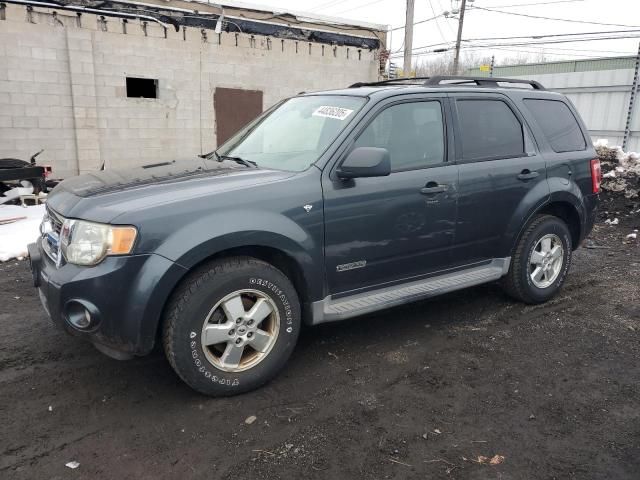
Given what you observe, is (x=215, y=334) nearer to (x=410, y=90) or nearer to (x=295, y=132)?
(x=295, y=132)

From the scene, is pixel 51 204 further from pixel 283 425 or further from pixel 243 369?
pixel 283 425

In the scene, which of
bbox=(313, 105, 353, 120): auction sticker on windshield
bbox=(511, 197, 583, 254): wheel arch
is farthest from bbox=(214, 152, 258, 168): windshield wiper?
bbox=(511, 197, 583, 254): wheel arch

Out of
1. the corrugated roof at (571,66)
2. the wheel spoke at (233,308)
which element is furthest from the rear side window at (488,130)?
the corrugated roof at (571,66)

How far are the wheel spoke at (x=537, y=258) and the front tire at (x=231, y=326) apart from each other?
8.25 ft

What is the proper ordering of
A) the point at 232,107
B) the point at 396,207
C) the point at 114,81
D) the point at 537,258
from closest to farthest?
the point at 396,207 < the point at 537,258 < the point at 114,81 < the point at 232,107

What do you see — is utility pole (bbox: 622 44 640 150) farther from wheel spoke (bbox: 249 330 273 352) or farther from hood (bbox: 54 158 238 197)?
wheel spoke (bbox: 249 330 273 352)

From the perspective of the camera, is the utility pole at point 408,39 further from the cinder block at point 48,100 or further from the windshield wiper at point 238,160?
the windshield wiper at point 238,160

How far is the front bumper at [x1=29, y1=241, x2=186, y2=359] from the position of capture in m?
2.79

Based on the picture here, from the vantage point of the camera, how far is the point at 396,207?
12.0 ft

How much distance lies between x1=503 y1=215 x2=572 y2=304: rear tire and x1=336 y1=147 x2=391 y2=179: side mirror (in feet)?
6.35

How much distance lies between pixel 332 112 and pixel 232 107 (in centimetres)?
925

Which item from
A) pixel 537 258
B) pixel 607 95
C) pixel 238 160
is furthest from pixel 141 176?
pixel 607 95

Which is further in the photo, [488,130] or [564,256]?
[564,256]

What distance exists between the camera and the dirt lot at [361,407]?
8.66ft
